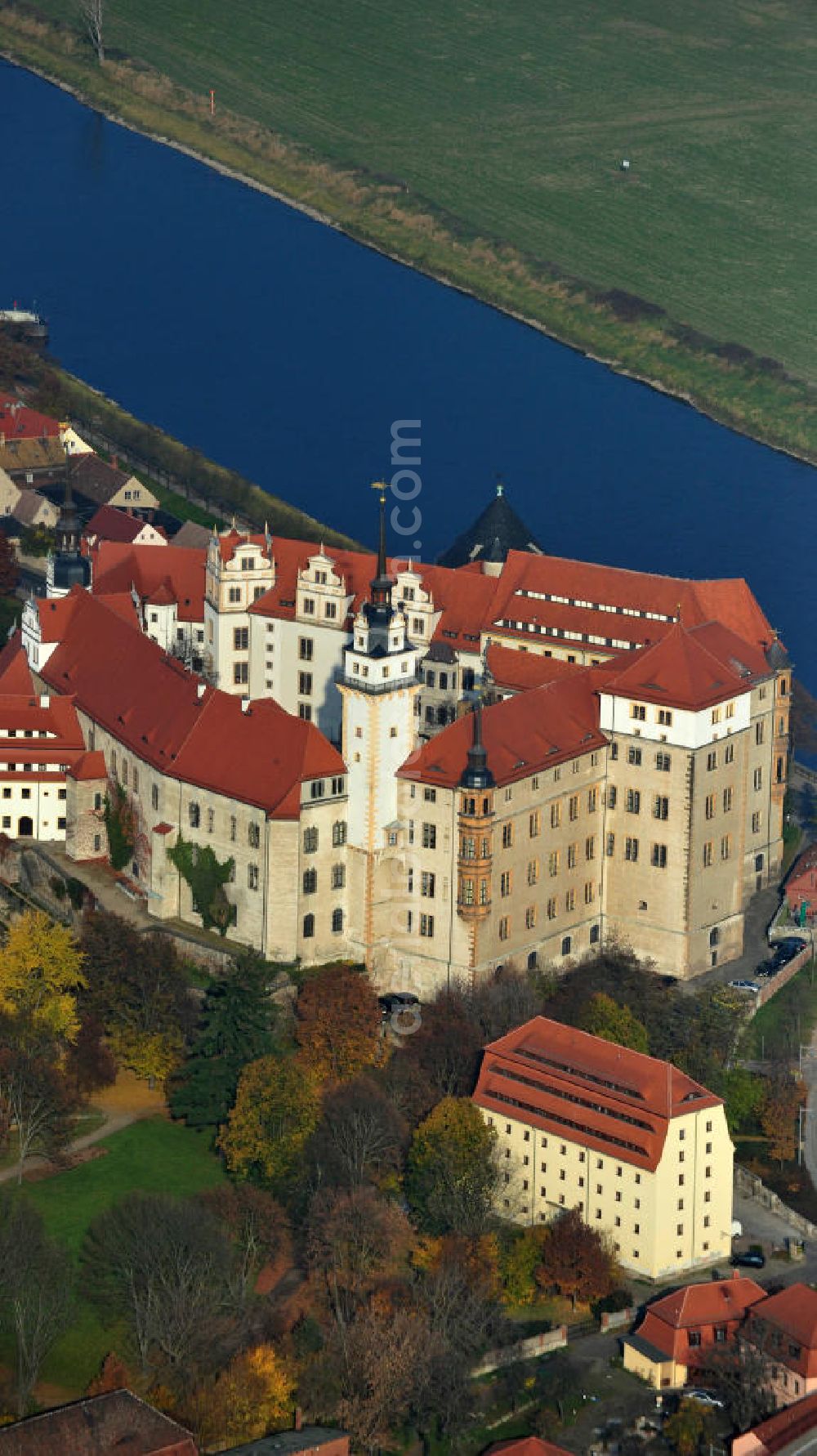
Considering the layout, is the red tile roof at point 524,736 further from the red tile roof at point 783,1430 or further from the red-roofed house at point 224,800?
the red tile roof at point 783,1430

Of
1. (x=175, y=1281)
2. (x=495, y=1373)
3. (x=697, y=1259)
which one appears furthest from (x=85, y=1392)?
(x=697, y=1259)

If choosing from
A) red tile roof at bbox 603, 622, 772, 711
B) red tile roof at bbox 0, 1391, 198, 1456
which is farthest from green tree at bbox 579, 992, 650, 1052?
red tile roof at bbox 0, 1391, 198, 1456

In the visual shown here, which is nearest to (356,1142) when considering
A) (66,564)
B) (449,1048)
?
(449,1048)

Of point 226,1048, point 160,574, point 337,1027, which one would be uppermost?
point 160,574

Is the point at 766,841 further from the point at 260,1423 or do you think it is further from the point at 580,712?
the point at 260,1423

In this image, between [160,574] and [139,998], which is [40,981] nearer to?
[139,998]

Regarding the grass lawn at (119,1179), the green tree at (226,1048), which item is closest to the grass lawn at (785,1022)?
the green tree at (226,1048)

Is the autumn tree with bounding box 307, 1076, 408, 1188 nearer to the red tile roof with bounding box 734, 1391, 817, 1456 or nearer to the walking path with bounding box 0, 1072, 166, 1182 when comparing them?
the walking path with bounding box 0, 1072, 166, 1182
